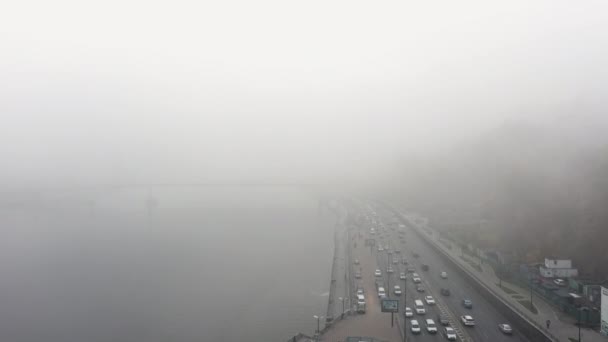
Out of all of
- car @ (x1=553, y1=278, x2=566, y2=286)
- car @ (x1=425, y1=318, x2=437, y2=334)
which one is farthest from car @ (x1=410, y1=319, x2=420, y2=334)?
car @ (x1=553, y1=278, x2=566, y2=286)

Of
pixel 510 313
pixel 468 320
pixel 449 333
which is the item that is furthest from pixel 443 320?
pixel 510 313

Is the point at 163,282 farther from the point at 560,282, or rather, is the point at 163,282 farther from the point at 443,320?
the point at 560,282

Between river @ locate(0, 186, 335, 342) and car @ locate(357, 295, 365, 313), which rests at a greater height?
car @ locate(357, 295, 365, 313)

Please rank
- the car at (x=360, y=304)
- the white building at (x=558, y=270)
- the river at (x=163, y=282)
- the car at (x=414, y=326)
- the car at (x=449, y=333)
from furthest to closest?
the white building at (x=558, y=270)
the river at (x=163, y=282)
the car at (x=360, y=304)
the car at (x=414, y=326)
the car at (x=449, y=333)

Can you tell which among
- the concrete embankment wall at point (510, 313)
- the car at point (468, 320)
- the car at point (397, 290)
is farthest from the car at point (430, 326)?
the car at point (397, 290)

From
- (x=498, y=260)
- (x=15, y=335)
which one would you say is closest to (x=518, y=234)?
(x=498, y=260)

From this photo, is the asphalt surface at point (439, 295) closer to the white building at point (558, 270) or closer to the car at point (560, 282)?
the car at point (560, 282)

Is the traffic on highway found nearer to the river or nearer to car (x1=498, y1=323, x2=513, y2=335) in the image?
car (x1=498, y1=323, x2=513, y2=335)
